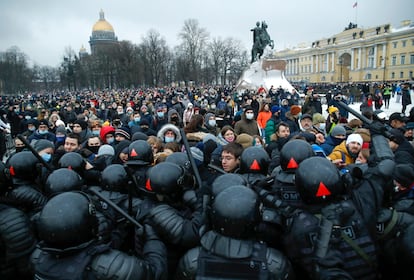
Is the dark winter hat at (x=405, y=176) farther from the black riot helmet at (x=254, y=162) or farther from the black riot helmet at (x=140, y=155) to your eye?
the black riot helmet at (x=140, y=155)

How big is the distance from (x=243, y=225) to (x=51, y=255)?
1228 mm

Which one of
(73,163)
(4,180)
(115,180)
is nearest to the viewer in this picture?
(4,180)

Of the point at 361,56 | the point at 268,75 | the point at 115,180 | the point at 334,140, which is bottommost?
the point at 115,180

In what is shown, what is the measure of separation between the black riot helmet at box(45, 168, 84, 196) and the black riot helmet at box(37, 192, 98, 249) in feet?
3.21

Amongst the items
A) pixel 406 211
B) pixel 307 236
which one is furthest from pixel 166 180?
pixel 406 211

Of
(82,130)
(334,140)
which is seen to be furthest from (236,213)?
(82,130)

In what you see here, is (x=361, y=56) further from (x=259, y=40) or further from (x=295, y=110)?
(x=295, y=110)

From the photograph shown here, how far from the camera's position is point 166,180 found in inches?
A: 112

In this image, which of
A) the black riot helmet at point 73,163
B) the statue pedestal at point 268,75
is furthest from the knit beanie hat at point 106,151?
the statue pedestal at point 268,75

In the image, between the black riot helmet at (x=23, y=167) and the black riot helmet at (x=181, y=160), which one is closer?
the black riot helmet at (x=23, y=167)

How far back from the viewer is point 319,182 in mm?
2289

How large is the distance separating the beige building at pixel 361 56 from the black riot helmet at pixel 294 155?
7610 cm

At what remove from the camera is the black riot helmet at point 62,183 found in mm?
3014

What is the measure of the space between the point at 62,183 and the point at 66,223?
3.77 feet
